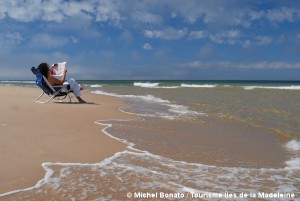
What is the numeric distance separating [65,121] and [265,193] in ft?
14.6

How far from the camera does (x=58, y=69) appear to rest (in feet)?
35.7

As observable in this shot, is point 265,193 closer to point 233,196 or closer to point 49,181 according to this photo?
point 233,196

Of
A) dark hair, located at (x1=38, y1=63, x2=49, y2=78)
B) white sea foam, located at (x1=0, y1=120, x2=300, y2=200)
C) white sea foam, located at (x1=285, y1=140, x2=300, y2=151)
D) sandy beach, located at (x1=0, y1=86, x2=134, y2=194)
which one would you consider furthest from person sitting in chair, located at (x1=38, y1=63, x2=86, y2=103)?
white sea foam, located at (x1=285, y1=140, x2=300, y2=151)

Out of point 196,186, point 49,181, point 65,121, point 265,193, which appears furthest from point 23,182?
point 65,121

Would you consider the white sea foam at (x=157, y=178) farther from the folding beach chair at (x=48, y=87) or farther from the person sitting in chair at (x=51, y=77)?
the person sitting in chair at (x=51, y=77)

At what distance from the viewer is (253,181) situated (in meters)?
3.28

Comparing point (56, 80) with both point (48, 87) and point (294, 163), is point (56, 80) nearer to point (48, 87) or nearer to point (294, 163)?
point (48, 87)

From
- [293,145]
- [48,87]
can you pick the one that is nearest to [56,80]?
[48,87]

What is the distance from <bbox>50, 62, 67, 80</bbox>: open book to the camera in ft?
35.3

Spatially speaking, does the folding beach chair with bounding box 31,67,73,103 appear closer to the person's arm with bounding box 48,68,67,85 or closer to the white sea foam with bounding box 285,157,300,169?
the person's arm with bounding box 48,68,67,85

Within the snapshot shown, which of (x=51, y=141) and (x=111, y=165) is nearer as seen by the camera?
(x=111, y=165)

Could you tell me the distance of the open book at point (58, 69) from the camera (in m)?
10.8

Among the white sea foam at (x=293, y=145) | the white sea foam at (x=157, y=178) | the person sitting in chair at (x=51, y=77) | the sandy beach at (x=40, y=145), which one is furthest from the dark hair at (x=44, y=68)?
the white sea foam at (x=293, y=145)

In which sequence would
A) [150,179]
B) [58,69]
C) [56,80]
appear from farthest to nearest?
[58,69]
[56,80]
[150,179]
